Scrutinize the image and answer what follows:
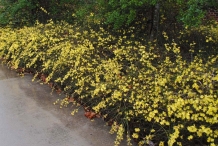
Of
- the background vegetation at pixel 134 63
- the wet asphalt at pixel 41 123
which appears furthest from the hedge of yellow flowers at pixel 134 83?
the wet asphalt at pixel 41 123

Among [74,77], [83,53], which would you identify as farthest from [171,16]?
[74,77]

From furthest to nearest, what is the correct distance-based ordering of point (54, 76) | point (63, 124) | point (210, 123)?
point (54, 76), point (63, 124), point (210, 123)

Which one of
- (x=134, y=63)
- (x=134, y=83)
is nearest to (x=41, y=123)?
(x=134, y=83)

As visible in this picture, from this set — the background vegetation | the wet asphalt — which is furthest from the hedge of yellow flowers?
the wet asphalt

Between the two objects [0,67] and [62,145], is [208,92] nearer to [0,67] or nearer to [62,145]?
[62,145]

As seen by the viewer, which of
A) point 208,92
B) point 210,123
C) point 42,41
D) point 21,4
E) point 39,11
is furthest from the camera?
point 39,11

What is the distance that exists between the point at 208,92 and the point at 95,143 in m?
1.35

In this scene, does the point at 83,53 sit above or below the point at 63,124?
Result: above

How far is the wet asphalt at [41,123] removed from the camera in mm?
3312

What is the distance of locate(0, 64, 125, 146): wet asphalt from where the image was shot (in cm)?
331

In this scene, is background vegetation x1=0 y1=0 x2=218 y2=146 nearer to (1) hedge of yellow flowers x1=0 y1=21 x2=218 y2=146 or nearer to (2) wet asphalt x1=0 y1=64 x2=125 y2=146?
(1) hedge of yellow flowers x1=0 y1=21 x2=218 y2=146

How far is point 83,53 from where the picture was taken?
4.32 meters

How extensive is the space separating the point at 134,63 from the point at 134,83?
2.71 feet

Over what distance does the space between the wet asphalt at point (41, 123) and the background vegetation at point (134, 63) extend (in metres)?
0.15
